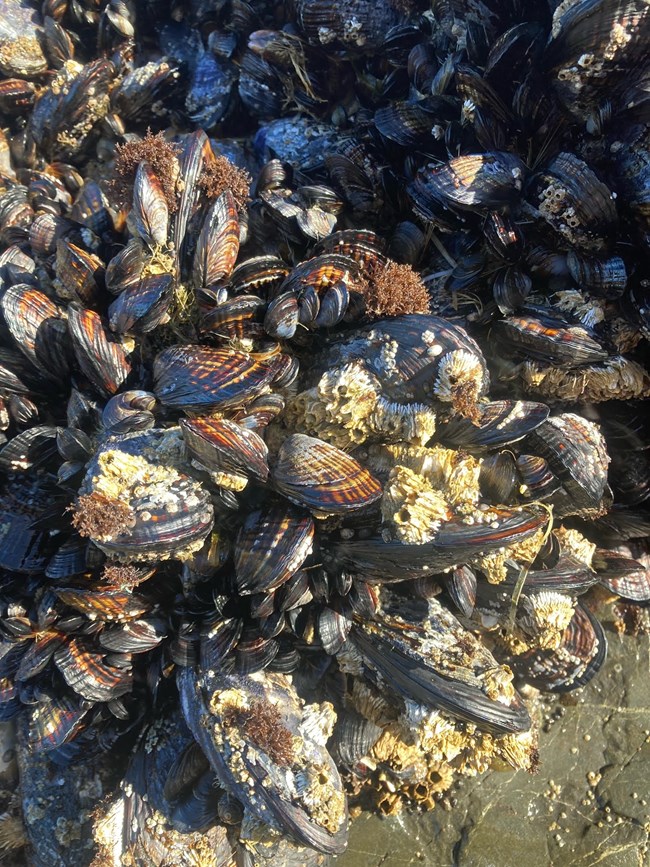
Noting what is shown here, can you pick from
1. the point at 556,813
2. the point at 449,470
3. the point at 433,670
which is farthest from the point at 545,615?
the point at 556,813

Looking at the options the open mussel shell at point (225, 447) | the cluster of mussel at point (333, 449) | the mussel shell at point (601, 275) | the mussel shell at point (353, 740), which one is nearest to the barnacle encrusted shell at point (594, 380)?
the cluster of mussel at point (333, 449)

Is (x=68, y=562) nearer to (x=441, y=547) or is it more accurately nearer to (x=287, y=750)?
(x=287, y=750)

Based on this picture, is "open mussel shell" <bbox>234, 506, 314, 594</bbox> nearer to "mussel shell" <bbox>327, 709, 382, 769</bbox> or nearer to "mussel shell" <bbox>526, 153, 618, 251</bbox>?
"mussel shell" <bbox>327, 709, 382, 769</bbox>

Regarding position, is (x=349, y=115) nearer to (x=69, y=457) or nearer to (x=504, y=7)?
(x=504, y=7)

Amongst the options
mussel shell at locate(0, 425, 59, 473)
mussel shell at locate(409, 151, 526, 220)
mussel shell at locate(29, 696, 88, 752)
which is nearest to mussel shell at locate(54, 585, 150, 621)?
mussel shell at locate(29, 696, 88, 752)

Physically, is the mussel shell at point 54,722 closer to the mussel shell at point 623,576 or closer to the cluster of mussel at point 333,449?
the cluster of mussel at point 333,449
